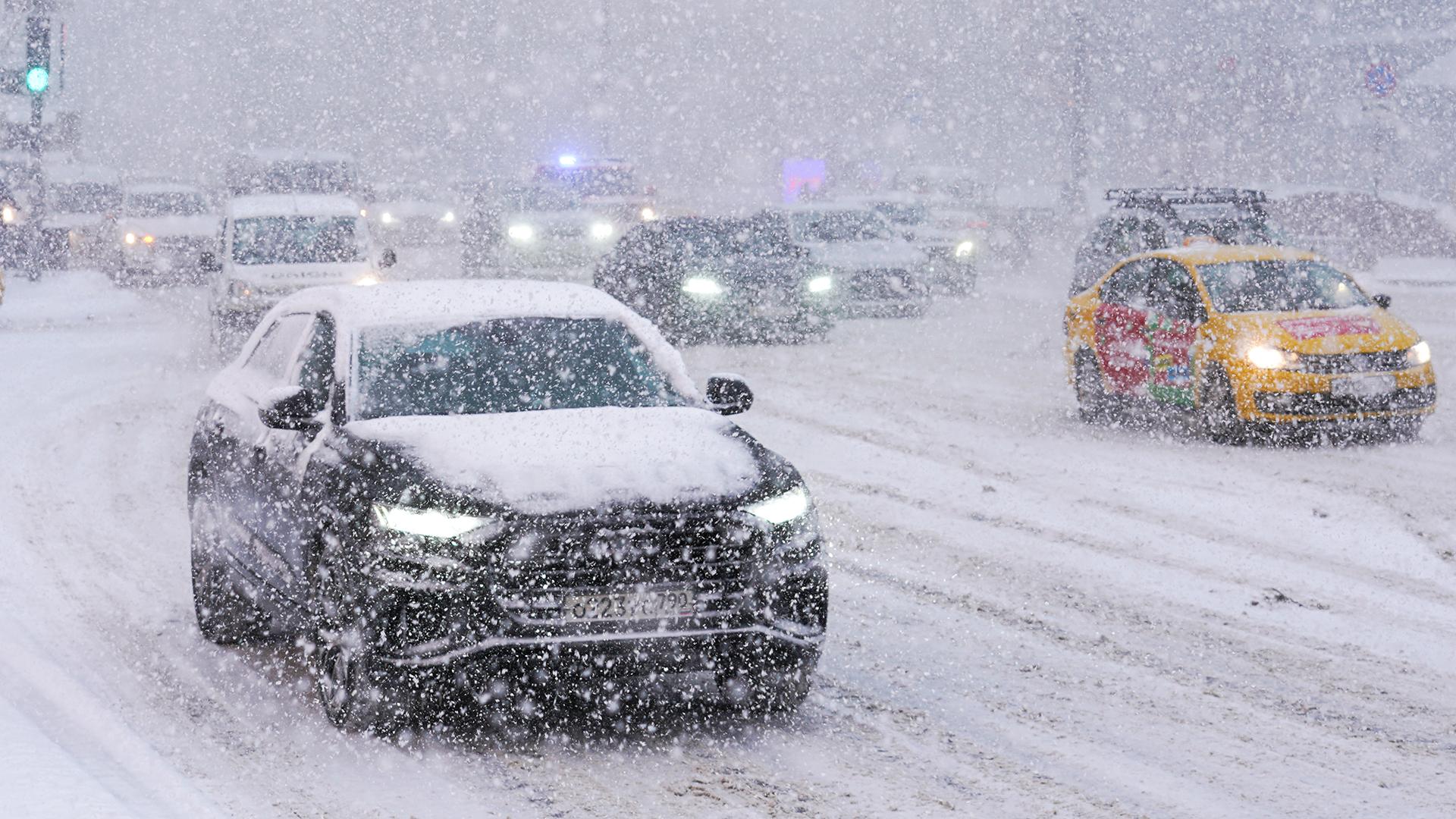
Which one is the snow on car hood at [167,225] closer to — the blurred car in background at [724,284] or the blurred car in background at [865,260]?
the blurred car in background at [865,260]

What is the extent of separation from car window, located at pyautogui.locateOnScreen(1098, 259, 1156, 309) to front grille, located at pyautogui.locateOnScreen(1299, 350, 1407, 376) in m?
1.73

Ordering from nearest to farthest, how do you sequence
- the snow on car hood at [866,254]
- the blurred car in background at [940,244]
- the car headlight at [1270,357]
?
the car headlight at [1270,357]
the snow on car hood at [866,254]
the blurred car in background at [940,244]

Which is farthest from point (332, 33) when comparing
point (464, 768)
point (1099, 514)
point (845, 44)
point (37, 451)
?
point (464, 768)

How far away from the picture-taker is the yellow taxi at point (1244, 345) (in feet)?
43.2

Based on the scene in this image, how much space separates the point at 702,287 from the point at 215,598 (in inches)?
527

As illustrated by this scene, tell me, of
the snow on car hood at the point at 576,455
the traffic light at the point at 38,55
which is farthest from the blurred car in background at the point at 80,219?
the snow on car hood at the point at 576,455

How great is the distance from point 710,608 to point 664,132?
5599 cm

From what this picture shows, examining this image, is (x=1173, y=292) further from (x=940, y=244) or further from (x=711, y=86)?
(x=711, y=86)

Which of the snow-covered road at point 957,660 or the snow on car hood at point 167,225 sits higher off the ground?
the snow-covered road at point 957,660

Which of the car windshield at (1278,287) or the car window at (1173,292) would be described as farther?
the car window at (1173,292)

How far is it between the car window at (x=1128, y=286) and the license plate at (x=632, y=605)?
31.1 ft

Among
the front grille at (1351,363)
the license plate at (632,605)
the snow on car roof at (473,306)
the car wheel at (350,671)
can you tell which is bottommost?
the front grille at (1351,363)

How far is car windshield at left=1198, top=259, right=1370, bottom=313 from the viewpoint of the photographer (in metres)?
14.0

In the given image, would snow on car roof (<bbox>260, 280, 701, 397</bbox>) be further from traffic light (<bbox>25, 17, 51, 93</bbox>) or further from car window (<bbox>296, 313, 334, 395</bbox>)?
traffic light (<bbox>25, 17, 51, 93</bbox>)
